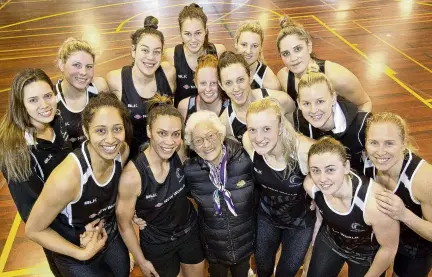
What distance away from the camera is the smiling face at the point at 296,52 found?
354cm

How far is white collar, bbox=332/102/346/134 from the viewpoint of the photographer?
296cm

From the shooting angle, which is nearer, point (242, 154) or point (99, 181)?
point (99, 181)

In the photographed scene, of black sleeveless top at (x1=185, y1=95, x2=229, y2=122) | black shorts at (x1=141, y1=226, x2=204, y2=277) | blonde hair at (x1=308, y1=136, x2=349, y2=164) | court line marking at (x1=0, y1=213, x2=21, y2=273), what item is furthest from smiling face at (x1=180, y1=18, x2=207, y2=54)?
court line marking at (x1=0, y1=213, x2=21, y2=273)

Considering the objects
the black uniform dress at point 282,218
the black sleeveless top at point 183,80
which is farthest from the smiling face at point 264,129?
the black sleeveless top at point 183,80

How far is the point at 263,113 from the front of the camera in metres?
2.74

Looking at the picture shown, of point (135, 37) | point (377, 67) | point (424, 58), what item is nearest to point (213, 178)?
point (135, 37)

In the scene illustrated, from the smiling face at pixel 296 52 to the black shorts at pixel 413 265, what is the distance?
1705 mm

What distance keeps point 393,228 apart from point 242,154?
108cm

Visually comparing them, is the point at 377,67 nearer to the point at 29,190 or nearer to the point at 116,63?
the point at 116,63

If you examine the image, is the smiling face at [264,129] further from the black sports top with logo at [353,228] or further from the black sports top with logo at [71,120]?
the black sports top with logo at [71,120]

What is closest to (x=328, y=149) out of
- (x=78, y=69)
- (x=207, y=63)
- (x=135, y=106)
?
(x=207, y=63)

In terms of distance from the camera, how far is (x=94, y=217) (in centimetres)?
272

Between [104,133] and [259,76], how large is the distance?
1.93m

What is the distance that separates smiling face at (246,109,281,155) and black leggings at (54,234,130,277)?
1.23 m
